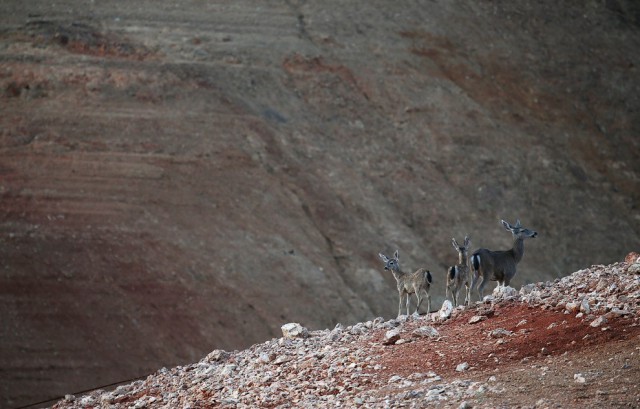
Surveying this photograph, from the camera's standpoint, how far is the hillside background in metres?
36.2

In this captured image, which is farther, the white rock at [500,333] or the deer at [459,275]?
the deer at [459,275]

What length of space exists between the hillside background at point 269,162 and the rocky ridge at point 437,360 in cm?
1941

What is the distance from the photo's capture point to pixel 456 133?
1670 inches

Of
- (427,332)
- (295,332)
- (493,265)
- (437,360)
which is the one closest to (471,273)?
(493,265)

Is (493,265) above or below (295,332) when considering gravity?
below

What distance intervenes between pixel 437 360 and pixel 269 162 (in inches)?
1004

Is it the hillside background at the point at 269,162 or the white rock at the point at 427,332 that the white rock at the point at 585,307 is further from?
the hillside background at the point at 269,162

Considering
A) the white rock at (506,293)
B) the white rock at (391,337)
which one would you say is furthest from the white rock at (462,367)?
the white rock at (506,293)

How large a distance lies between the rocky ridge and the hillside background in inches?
764

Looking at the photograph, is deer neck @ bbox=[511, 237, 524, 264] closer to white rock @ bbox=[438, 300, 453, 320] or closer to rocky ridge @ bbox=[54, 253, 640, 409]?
rocky ridge @ bbox=[54, 253, 640, 409]

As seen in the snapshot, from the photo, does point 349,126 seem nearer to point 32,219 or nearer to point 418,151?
point 418,151

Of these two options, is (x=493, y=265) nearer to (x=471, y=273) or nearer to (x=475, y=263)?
(x=471, y=273)

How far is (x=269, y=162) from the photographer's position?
129ft

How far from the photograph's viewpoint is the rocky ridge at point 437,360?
43.2 feet
